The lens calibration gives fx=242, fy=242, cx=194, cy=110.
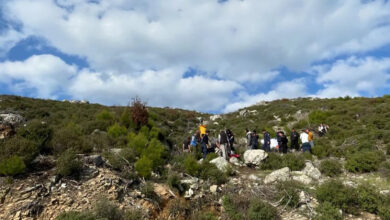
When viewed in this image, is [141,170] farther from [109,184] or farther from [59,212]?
[59,212]

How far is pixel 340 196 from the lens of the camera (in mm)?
6789

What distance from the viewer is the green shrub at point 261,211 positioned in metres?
6.36

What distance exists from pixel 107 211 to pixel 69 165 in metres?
2.29

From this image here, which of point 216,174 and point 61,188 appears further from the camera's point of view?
point 216,174

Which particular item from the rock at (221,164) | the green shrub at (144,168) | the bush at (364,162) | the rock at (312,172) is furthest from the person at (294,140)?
the green shrub at (144,168)

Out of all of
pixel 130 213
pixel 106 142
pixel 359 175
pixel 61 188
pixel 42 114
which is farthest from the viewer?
pixel 42 114

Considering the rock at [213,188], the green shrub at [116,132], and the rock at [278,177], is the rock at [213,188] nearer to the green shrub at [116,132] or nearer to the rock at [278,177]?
the rock at [278,177]

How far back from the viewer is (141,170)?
27.5ft

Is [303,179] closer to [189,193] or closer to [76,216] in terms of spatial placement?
[189,193]

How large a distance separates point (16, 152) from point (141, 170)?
12.3ft

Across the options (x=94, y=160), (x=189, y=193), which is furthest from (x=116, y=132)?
(x=189, y=193)

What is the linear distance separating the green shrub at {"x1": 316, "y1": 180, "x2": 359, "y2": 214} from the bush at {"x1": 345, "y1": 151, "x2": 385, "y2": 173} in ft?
10.2

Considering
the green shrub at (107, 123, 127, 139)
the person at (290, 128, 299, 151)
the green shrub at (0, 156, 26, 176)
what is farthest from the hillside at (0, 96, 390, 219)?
the person at (290, 128, 299, 151)

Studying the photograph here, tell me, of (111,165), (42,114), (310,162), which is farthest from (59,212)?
(42,114)
